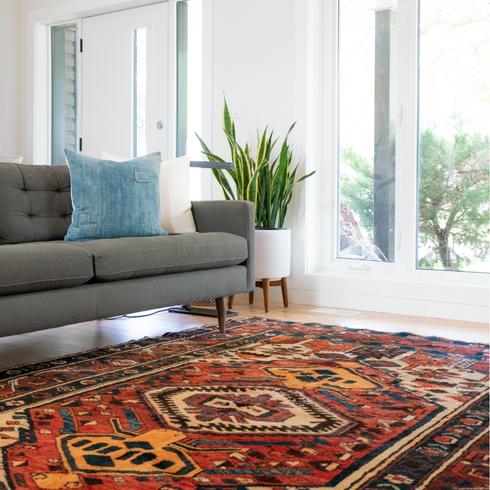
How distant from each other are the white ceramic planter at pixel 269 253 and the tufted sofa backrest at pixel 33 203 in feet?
3.90

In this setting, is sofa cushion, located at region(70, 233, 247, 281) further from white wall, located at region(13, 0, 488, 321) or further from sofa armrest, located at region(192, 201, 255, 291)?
white wall, located at region(13, 0, 488, 321)

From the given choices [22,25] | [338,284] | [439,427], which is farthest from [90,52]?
[439,427]

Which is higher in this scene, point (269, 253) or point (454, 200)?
point (454, 200)

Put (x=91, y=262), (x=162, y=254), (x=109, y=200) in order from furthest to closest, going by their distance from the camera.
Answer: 1. (x=109, y=200)
2. (x=162, y=254)
3. (x=91, y=262)

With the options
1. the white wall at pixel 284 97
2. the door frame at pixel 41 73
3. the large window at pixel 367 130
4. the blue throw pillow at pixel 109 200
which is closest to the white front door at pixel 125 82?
the door frame at pixel 41 73

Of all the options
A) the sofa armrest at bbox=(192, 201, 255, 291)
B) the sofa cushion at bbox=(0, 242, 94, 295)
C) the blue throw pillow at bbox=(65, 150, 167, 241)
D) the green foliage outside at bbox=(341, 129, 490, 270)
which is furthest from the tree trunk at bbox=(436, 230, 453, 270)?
the sofa cushion at bbox=(0, 242, 94, 295)

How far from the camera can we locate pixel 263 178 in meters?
4.33

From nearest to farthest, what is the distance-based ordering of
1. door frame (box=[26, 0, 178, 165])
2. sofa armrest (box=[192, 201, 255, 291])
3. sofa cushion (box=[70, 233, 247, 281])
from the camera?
sofa cushion (box=[70, 233, 247, 281]) < sofa armrest (box=[192, 201, 255, 291]) < door frame (box=[26, 0, 178, 165])

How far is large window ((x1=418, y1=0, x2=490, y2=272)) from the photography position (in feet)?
13.2

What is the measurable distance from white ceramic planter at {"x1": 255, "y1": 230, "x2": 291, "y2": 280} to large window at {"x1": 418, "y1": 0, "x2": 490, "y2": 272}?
81 cm

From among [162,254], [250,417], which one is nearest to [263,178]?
[162,254]

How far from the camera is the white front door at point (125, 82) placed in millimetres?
5270

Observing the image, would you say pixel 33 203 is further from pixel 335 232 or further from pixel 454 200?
pixel 454 200

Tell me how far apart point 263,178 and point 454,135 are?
3.62ft
